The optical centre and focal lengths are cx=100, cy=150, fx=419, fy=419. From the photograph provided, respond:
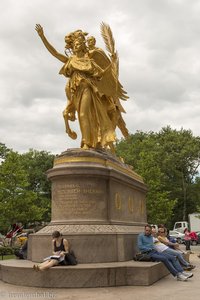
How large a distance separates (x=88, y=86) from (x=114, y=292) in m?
6.77

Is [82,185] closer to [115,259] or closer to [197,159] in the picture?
[115,259]

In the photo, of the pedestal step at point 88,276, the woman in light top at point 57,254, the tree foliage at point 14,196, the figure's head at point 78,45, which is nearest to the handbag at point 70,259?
the woman in light top at point 57,254

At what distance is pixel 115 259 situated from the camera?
35.1 feet

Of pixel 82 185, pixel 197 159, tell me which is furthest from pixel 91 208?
pixel 197 159

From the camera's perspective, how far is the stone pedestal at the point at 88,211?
34.6 feet

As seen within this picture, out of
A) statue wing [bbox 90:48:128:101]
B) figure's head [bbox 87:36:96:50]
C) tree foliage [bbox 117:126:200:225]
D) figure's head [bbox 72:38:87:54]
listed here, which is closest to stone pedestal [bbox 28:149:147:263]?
statue wing [bbox 90:48:128:101]

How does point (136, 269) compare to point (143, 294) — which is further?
point (136, 269)

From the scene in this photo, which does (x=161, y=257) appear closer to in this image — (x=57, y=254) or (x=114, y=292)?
(x=114, y=292)

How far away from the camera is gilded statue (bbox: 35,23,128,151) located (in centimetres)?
1307

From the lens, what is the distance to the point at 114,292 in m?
8.41

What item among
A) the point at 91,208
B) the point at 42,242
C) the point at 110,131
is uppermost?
the point at 110,131

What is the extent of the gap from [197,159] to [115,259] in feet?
142

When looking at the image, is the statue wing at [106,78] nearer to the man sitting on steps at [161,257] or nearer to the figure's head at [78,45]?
the figure's head at [78,45]

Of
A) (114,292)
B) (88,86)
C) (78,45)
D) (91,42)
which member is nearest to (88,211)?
(114,292)
